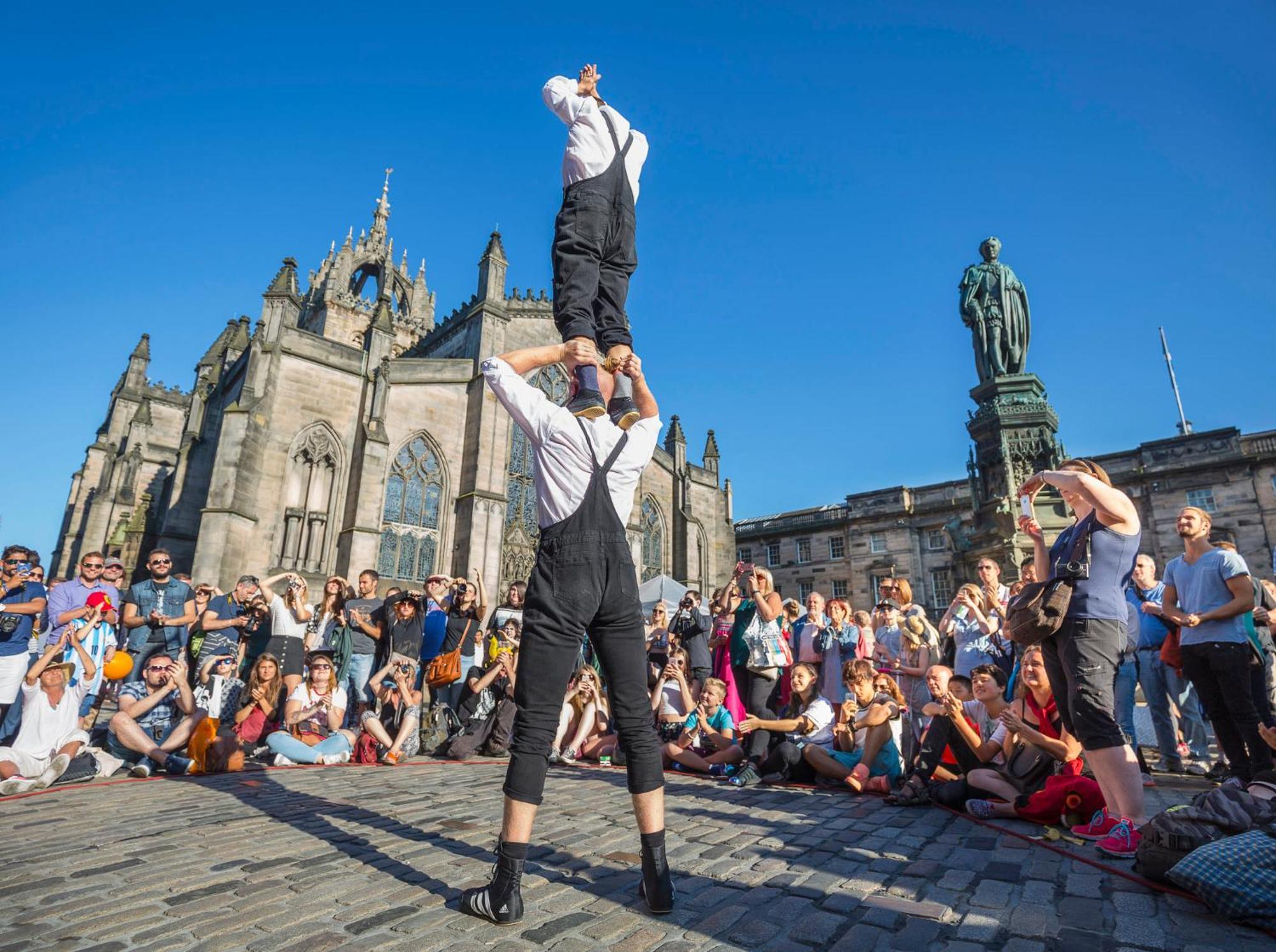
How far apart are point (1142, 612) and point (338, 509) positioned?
1932 cm

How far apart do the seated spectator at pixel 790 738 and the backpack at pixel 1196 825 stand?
336 centimetres

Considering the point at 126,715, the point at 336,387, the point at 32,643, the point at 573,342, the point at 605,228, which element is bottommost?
the point at 126,715

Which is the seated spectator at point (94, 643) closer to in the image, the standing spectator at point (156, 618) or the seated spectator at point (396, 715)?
the standing spectator at point (156, 618)

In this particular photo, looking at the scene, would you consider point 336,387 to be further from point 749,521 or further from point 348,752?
point 749,521

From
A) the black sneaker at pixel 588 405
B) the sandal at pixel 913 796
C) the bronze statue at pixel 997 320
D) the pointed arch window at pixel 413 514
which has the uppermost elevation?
the bronze statue at pixel 997 320

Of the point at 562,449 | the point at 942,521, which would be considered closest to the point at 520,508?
the point at 562,449

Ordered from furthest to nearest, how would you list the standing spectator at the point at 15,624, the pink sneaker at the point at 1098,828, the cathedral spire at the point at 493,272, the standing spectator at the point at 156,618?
1. the cathedral spire at the point at 493,272
2. the standing spectator at the point at 156,618
3. the standing spectator at the point at 15,624
4. the pink sneaker at the point at 1098,828

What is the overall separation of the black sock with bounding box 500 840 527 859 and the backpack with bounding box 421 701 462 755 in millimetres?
5832

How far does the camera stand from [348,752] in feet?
23.9

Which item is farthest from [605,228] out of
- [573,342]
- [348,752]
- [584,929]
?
[348,752]

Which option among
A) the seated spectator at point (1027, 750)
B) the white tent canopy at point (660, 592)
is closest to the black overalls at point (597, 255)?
the seated spectator at point (1027, 750)

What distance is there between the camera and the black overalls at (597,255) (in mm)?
3121

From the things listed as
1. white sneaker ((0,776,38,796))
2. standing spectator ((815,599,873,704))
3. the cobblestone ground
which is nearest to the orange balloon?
white sneaker ((0,776,38,796))

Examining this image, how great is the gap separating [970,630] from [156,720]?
8.52m
